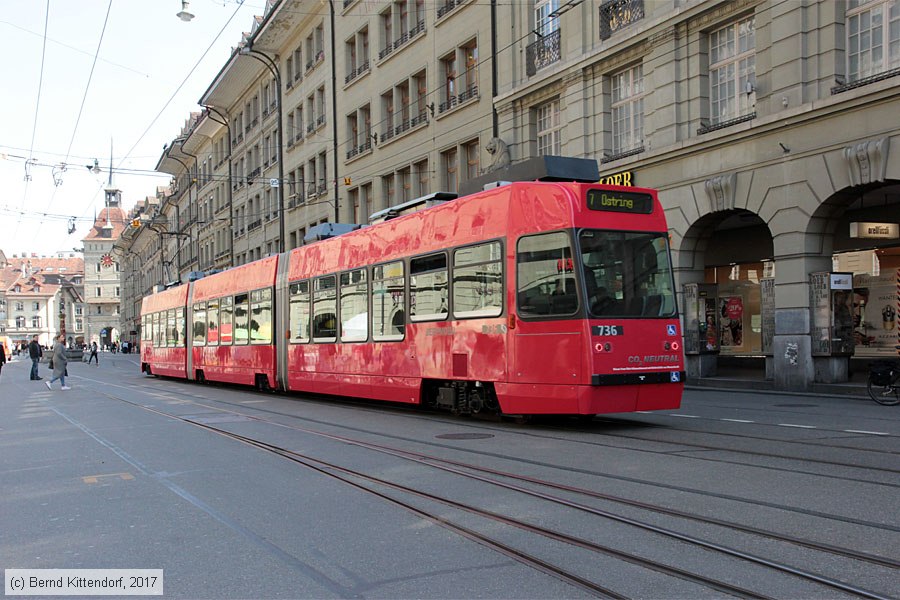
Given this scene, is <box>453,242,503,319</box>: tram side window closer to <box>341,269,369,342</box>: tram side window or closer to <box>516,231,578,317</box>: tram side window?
<box>516,231,578,317</box>: tram side window

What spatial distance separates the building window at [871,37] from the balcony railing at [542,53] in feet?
30.0

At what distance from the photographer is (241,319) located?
72.4 feet

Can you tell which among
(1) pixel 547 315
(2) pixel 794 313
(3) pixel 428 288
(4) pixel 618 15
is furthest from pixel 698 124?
(1) pixel 547 315

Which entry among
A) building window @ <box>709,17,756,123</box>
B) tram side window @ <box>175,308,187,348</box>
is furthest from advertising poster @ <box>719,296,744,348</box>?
tram side window @ <box>175,308,187,348</box>

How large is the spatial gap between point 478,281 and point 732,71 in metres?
11.8

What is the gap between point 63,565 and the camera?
512cm

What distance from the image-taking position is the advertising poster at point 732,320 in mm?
24297

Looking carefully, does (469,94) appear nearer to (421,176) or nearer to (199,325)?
(421,176)

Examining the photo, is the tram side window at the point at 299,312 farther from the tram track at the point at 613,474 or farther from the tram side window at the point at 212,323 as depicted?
the tram side window at the point at 212,323

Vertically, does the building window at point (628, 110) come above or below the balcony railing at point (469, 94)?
below

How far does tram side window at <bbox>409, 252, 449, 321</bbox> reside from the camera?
41.1 feet

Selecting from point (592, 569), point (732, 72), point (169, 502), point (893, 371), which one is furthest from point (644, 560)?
point (732, 72)

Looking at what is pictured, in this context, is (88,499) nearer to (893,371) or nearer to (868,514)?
(868,514)

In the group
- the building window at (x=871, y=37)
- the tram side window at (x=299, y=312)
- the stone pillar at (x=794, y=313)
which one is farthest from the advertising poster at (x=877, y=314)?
the tram side window at (x=299, y=312)
